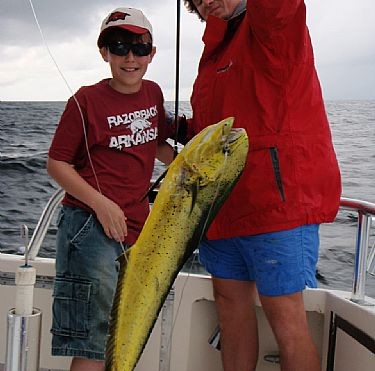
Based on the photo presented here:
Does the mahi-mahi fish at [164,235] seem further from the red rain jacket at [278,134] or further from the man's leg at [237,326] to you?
the man's leg at [237,326]

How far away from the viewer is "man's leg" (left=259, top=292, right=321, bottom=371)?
2.56 metres

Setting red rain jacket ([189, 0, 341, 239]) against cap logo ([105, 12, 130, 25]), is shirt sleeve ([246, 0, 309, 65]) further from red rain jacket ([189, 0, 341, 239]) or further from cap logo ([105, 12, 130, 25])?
cap logo ([105, 12, 130, 25])

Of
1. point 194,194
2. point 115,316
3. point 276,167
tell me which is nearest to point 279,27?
point 276,167

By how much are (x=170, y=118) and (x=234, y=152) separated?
3.08 ft

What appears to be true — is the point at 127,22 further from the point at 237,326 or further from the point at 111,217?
the point at 237,326

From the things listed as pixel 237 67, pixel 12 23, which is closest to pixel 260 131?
pixel 237 67

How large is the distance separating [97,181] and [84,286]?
1.45 ft

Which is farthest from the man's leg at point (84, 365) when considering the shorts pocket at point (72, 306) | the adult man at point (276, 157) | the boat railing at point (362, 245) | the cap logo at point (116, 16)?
the cap logo at point (116, 16)

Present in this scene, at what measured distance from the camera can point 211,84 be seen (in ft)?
8.64

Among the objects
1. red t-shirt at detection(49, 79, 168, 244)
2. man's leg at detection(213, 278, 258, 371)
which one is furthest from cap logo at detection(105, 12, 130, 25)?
man's leg at detection(213, 278, 258, 371)

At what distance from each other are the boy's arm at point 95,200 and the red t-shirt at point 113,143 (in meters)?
0.06

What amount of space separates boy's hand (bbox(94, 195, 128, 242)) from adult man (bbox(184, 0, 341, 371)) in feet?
1.31

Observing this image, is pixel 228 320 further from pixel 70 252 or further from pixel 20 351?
pixel 20 351

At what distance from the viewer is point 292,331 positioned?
8.46ft
